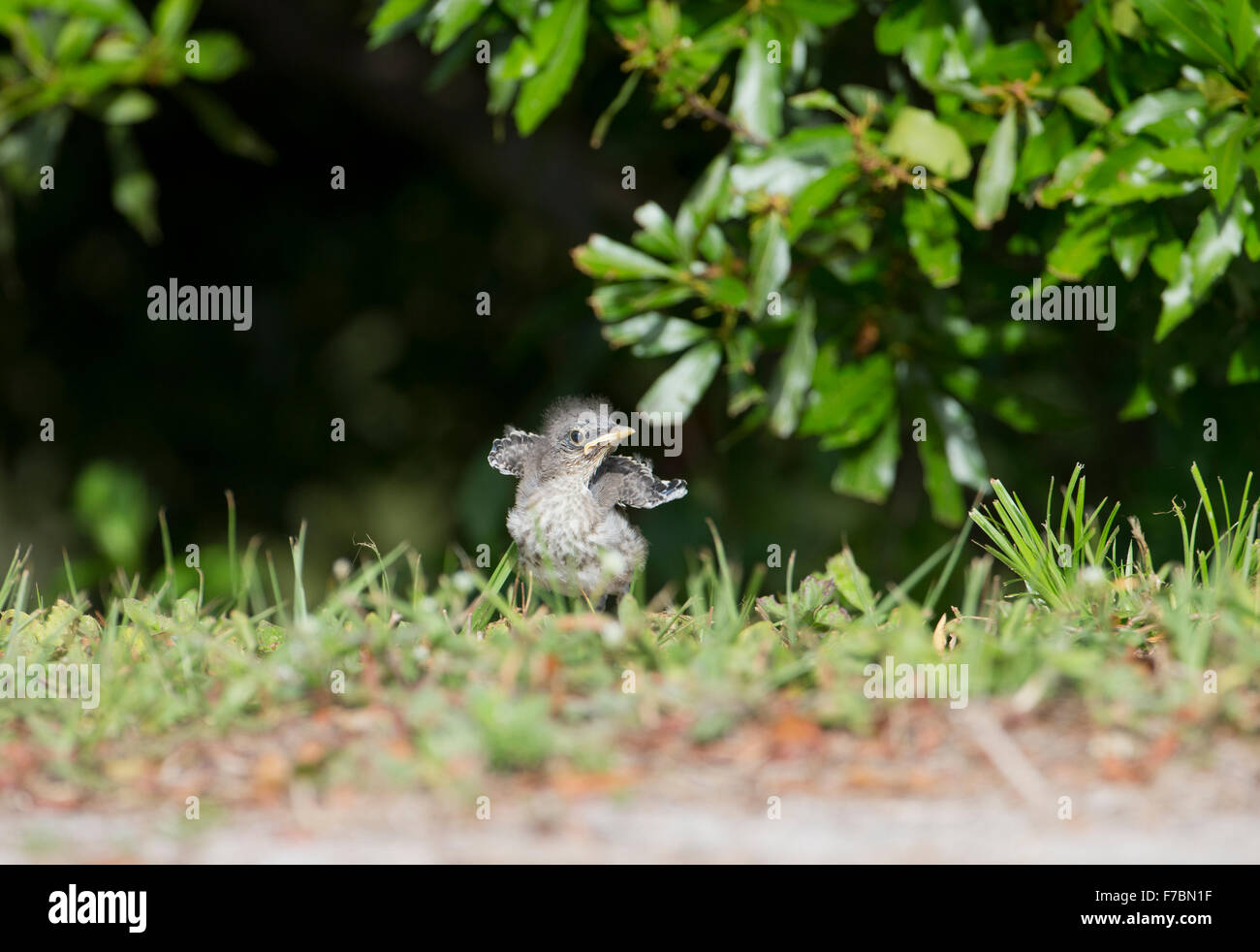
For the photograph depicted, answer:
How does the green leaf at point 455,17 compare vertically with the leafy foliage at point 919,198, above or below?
above

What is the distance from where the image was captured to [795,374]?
16.5ft

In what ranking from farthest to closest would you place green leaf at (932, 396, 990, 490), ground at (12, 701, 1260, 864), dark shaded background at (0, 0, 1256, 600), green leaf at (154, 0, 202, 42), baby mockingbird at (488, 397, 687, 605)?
dark shaded background at (0, 0, 1256, 600), green leaf at (932, 396, 990, 490), green leaf at (154, 0, 202, 42), baby mockingbird at (488, 397, 687, 605), ground at (12, 701, 1260, 864)

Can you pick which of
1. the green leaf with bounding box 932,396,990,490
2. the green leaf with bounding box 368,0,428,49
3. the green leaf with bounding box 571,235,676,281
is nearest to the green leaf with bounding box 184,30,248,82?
the green leaf with bounding box 368,0,428,49

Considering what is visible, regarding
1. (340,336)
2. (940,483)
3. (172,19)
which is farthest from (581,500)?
(340,336)

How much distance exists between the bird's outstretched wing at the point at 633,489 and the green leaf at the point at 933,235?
107cm

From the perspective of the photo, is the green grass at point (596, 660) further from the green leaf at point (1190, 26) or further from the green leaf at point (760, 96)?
the green leaf at point (760, 96)

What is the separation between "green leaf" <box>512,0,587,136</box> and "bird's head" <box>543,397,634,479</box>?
93 centimetres

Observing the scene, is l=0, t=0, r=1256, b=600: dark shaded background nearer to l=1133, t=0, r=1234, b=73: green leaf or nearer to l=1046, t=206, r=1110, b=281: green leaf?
l=1046, t=206, r=1110, b=281: green leaf

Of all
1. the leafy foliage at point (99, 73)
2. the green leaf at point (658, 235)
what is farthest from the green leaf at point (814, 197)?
the leafy foliage at point (99, 73)

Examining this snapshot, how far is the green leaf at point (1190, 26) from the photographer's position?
445 cm

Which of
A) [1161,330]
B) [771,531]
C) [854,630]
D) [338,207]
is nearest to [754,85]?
[1161,330]

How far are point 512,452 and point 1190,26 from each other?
259cm

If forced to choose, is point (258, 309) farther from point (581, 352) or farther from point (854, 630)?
point (854, 630)

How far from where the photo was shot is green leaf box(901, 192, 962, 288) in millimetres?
4891
